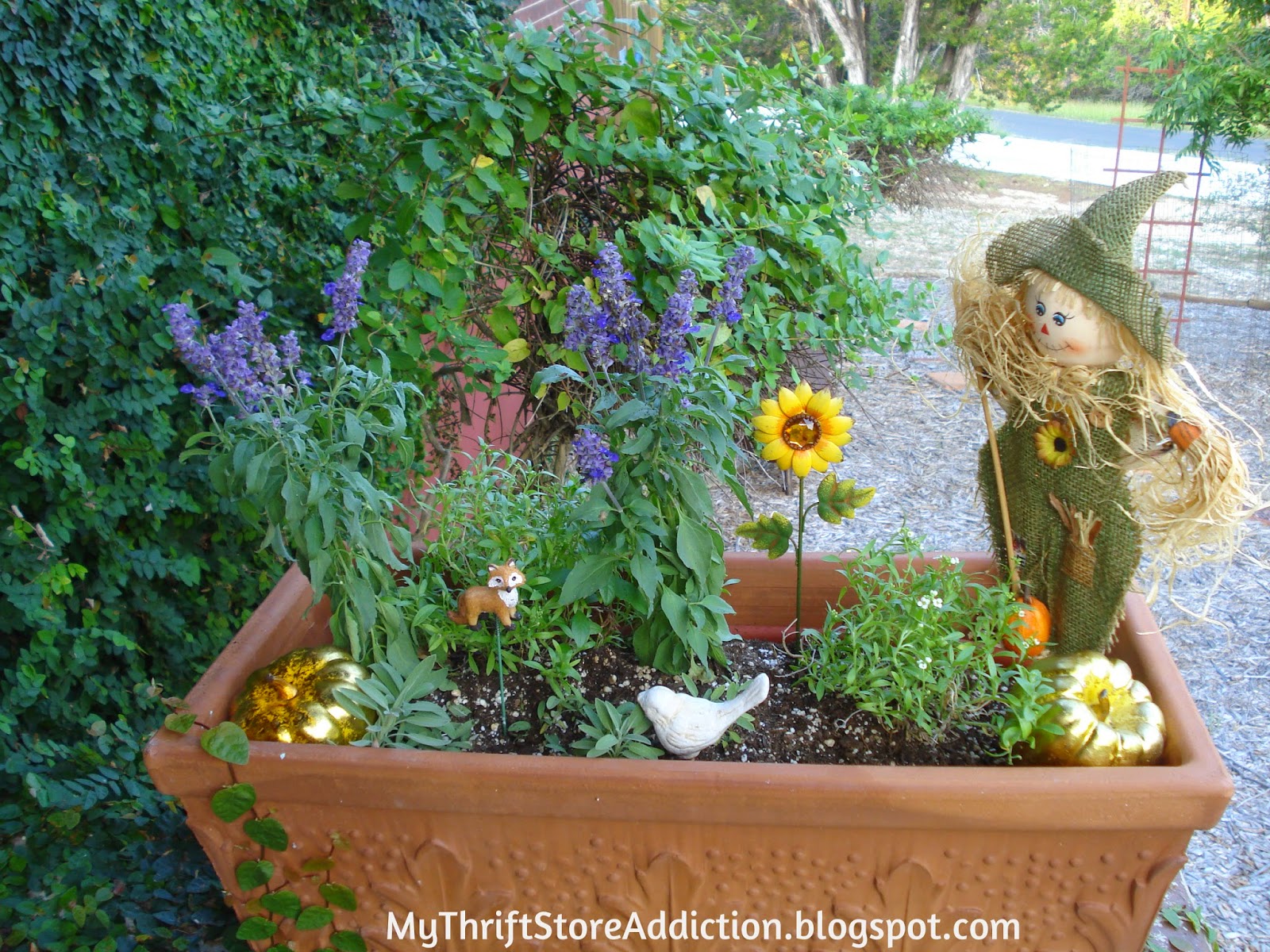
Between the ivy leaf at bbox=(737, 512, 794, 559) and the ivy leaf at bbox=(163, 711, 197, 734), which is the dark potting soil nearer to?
the ivy leaf at bbox=(737, 512, 794, 559)

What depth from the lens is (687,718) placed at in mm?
1454

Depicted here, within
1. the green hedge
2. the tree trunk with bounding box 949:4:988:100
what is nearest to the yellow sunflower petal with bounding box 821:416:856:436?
the green hedge

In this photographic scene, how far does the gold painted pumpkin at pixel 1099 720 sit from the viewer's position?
1.41 metres

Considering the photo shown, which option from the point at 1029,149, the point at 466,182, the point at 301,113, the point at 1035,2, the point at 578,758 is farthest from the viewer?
the point at 1035,2

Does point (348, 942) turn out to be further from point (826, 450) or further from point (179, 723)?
point (826, 450)

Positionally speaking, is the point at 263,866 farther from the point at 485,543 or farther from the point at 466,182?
the point at 466,182

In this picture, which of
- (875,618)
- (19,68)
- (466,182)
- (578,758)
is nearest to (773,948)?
(578,758)

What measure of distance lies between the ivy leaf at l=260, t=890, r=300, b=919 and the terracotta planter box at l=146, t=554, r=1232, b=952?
2cm

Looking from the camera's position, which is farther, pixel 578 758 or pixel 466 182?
pixel 466 182

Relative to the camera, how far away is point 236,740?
A: 4.49 ft

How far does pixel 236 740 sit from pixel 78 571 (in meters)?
0.83

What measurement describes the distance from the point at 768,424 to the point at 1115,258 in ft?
1.83

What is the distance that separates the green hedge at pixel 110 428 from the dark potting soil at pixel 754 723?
577mm

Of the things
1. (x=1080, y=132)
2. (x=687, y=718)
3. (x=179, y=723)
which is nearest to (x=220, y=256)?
(x=179, y=723)
